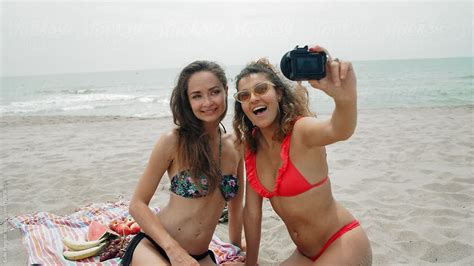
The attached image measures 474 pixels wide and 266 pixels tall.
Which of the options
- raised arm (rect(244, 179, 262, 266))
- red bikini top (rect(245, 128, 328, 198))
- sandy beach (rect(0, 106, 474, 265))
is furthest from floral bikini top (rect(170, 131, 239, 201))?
sandy beach (rect(0, 106, 474, 265))

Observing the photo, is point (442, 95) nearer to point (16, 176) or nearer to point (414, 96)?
point (414, 96)

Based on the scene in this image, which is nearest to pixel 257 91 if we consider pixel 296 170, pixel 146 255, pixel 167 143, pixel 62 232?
pixel 296 170

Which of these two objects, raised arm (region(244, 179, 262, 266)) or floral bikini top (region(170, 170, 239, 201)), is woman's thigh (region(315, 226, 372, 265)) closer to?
raised arm (region(244, 179, 262, 266))

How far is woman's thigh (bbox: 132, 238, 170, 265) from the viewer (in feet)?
9.34

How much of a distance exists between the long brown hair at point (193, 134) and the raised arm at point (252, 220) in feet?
1.03

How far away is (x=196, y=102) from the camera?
3.00 metres

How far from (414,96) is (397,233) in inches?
781

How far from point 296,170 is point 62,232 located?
10.9ft

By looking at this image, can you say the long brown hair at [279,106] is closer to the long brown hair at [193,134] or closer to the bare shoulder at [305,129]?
the bare shoulder at [305,129]

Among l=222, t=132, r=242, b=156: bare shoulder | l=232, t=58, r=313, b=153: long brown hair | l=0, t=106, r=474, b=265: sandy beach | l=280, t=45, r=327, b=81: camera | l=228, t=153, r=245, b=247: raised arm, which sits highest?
l=280, t=45, r=327, b=81: camera

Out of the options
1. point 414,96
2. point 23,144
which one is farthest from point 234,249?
point 414,96

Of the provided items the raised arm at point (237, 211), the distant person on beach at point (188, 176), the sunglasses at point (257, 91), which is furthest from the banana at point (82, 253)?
the sunglasses at point (257, 91)

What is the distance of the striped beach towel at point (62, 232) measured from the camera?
3.81m

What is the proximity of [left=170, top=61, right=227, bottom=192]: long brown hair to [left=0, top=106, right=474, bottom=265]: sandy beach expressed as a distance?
1.45 m
